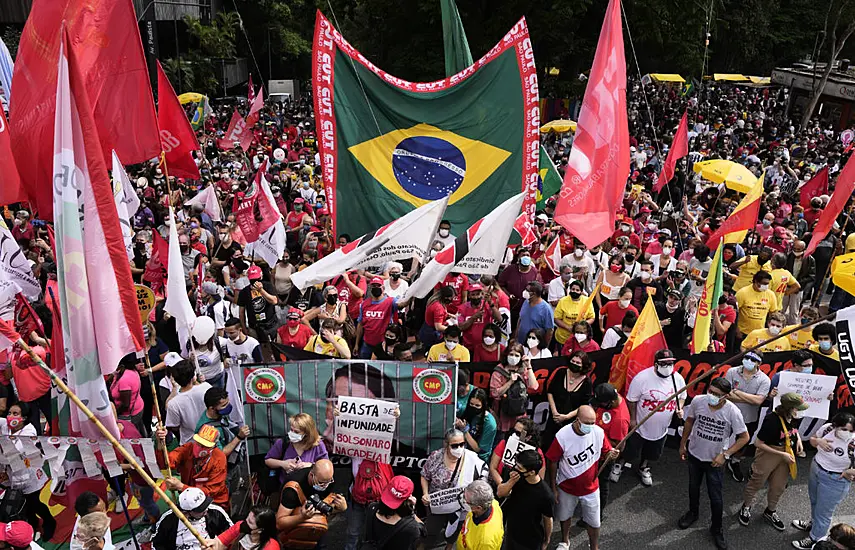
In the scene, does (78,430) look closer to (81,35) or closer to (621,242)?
(81,35)

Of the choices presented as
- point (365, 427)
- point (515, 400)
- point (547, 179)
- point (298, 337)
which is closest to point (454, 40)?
point (547, 179)

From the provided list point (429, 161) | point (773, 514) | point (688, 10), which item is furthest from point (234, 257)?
point (688, 10)

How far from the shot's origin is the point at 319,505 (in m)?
5.00

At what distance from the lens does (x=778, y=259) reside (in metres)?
9.16

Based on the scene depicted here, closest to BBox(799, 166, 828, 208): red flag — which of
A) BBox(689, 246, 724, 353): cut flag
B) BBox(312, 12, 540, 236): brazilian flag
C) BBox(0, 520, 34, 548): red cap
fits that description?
BBox(312, 12, 540, 236): brazilian flag

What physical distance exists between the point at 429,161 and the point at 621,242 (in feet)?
10.0

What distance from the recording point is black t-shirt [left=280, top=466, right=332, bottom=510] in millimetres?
5016

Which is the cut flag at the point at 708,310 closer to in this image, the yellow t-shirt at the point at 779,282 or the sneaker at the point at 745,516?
the sneaker at the point at 745,516

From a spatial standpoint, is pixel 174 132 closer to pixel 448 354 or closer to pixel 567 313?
pixel 448 354

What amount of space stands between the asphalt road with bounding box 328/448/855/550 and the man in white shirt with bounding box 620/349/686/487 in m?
0.23

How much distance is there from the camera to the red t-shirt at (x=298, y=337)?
7.46 m

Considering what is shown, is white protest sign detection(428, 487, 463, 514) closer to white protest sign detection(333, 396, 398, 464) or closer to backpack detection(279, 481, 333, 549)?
white protest sign detection(333, 396, 398, 464)

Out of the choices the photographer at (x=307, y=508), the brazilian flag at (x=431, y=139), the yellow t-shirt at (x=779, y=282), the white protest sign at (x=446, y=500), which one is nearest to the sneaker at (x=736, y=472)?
the yellow t-shirt at (x=779, y=282)

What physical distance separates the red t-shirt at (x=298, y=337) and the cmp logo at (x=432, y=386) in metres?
1.82
